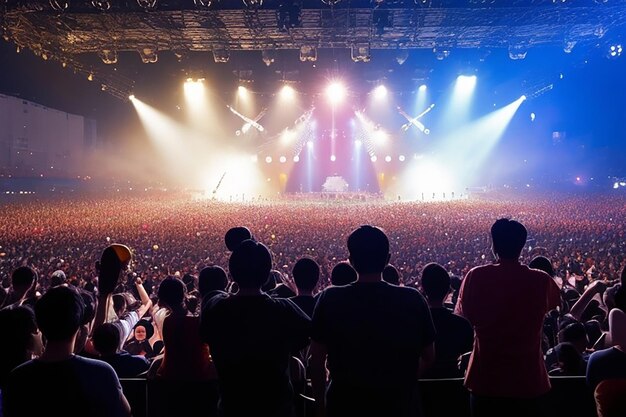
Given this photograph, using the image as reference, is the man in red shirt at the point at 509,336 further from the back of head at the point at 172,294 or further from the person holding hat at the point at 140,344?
the person holding hat at the point at 140,344

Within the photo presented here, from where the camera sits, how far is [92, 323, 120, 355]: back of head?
3.66 metres

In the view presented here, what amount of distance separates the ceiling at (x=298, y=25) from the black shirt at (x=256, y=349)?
11.9m

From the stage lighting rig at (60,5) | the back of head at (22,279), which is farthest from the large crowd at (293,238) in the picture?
the stage lighting rig at (60,5)

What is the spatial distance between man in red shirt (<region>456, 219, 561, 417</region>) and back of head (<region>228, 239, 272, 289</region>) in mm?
1239

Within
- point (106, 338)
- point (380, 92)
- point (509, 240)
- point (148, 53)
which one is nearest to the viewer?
point (509, 240)

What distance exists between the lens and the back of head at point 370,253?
2.64 m

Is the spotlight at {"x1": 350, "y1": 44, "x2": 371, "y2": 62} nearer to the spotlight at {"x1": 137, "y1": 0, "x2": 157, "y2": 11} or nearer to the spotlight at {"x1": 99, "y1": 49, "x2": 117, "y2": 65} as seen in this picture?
the spotlight at {"x1": 137, "y1": 0, "x2": 157, "y2": 11}

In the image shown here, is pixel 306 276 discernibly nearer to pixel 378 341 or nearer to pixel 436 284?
pixel 436 284

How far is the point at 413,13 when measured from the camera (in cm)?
1405

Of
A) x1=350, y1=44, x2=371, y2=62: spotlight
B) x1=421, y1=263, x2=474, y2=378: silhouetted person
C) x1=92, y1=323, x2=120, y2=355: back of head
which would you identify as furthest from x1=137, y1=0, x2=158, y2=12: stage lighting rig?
x1=421, y1=263, x2=474, y2=378: silhouetted person

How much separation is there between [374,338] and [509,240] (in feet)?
3.50

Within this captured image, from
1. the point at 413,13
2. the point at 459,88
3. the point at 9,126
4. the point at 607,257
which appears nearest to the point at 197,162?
the point at 9,126

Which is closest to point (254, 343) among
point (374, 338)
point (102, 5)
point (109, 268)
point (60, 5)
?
point (374, 338)

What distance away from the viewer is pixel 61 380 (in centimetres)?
219
